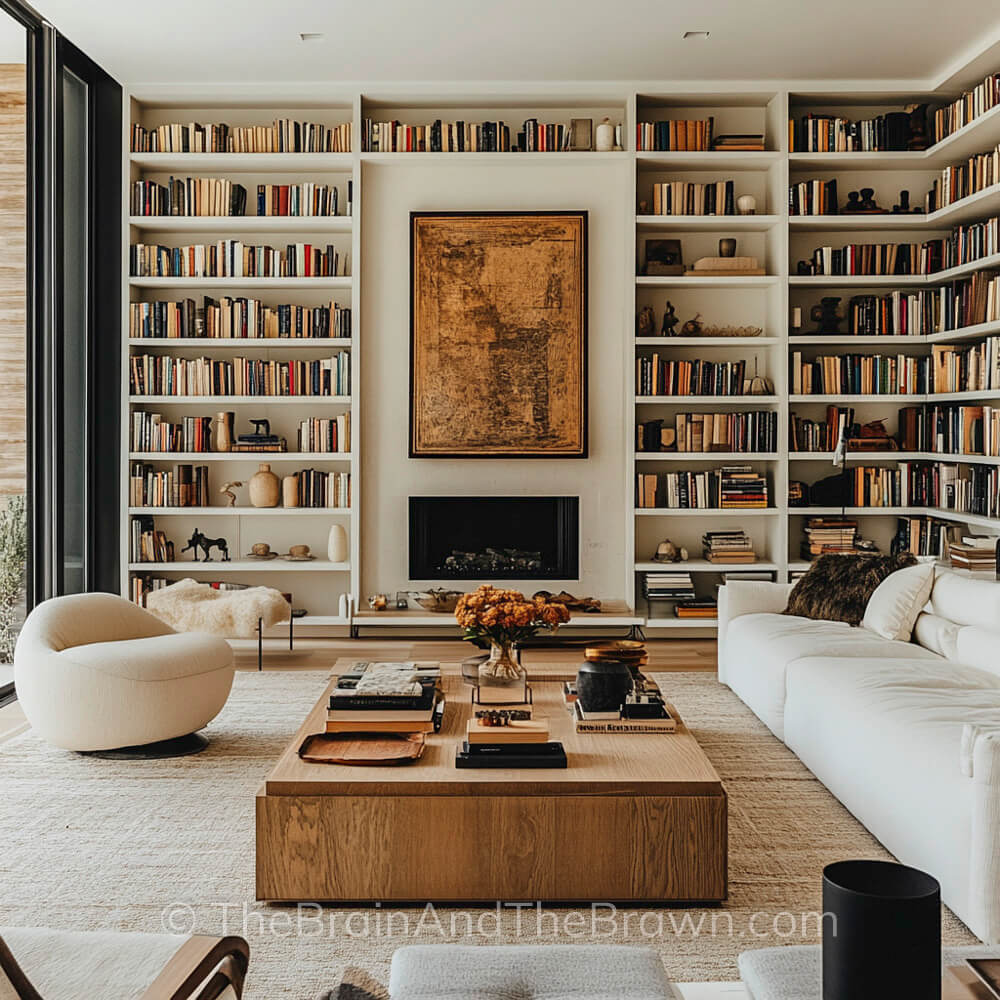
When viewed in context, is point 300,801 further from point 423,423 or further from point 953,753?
point 423,423

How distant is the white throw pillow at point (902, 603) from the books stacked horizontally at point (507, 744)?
81.3 inches

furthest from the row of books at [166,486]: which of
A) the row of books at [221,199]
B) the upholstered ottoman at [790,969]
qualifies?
the upholstered ottoman at [790,969]

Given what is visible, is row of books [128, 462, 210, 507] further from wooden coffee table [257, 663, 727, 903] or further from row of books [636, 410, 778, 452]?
wooden coffee table [257, 663, 727, 903]

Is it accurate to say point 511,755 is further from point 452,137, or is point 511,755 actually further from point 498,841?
point 452,137

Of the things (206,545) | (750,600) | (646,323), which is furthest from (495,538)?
(750,600)

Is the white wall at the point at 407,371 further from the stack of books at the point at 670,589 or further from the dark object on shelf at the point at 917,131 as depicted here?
the dark object on shelf at the point at 917,131

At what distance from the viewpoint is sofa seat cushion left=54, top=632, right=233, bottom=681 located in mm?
3771

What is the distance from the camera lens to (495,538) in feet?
21.6

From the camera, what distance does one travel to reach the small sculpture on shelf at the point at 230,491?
6.57 meters

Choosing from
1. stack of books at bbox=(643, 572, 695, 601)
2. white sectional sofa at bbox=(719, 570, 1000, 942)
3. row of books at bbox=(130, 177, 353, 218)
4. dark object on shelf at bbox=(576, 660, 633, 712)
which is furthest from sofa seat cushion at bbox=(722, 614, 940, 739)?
row of books at bbox=(130, 177, 353, 218)

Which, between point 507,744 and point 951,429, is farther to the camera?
point 951,429

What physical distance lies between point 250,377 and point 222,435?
389 mm

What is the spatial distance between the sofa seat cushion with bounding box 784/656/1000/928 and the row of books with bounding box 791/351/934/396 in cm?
289

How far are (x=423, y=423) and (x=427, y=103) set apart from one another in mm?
1932
